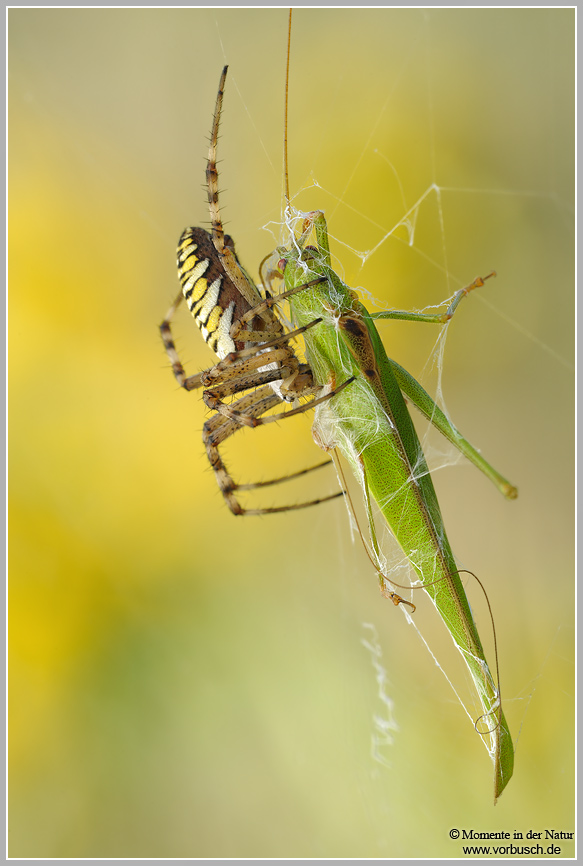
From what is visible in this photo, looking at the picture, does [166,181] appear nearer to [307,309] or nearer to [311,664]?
[307,309]

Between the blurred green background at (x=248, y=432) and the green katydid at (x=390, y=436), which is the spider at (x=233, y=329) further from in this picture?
the blurred green background at (x=248, y=432)

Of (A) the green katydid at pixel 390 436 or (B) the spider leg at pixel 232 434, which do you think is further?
(B) the spider leg at pixel 232 434

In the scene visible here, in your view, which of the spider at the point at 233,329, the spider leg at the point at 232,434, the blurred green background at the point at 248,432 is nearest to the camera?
the spider at the point at 233,329

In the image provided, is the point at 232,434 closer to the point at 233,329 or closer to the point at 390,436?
the point at 233,329

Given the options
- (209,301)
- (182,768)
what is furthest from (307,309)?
(182,768)

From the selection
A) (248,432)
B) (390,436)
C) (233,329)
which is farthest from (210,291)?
(248,432)

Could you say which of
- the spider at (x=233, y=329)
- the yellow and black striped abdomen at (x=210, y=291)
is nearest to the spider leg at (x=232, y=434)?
the spider at (x=233, y=329)

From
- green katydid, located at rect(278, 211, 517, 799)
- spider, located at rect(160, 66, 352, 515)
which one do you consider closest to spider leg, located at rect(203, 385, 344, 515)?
spider, located at rect(160, 66, 352, 515)

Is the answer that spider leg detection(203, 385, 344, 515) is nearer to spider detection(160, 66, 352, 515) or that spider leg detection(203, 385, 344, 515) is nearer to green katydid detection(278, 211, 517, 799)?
spider detection(160, 66, 352, 515)
